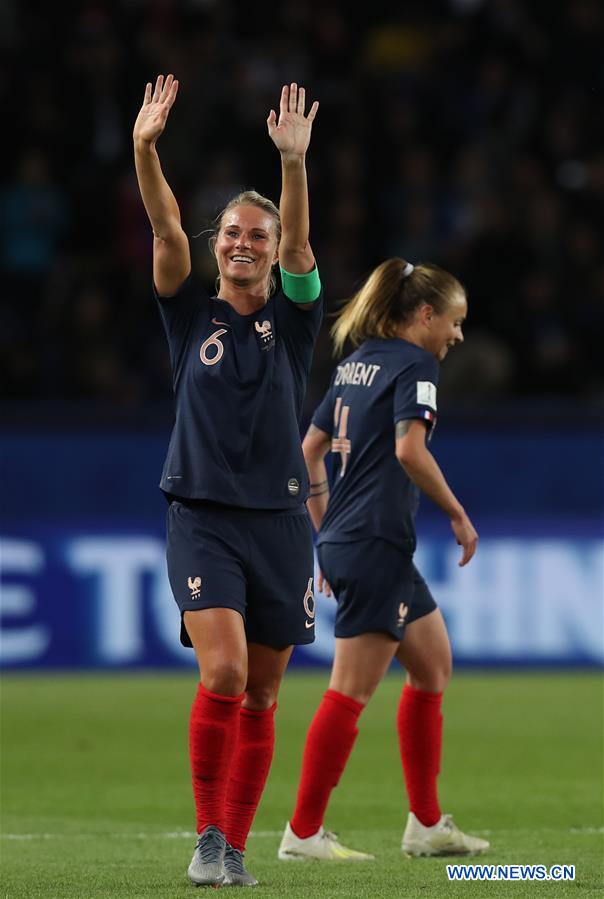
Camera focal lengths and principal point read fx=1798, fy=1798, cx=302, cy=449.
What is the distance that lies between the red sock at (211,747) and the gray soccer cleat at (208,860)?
37mm

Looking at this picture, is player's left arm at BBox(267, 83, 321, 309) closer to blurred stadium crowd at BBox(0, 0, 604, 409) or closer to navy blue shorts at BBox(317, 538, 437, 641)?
navy blue shorts at BBox(317, 538, 437, 641)

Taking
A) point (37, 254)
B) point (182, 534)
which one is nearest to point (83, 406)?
point (37, 254)

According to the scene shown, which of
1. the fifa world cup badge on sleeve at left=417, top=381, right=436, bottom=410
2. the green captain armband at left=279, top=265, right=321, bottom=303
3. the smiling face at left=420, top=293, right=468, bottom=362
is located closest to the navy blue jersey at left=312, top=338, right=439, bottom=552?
the fifa world cup badge on sleeve at left=417, top=381, right=436, bottom=410

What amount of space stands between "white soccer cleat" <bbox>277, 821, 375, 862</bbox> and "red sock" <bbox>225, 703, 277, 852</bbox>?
493mm

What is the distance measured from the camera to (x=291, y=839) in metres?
6.07

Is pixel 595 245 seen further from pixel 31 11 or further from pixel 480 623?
pixel 31 11

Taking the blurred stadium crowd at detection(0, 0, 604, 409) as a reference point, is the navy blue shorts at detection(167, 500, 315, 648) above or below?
below

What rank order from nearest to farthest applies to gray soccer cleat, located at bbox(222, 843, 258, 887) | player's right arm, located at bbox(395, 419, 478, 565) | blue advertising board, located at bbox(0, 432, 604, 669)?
gray soccer cleat, located at bbox(222, 843, 258, 887) → player's right arm, located at bbox(395, 419, 478, 565) → blue advertising board, located at bbox(0, 432, 604, 669)

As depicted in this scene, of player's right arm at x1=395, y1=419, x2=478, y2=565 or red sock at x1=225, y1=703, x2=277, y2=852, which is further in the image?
player's right arm at x1=395, y1=419, x2=478, y2=565

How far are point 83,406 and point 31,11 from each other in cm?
468

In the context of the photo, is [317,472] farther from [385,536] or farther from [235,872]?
[235,872]

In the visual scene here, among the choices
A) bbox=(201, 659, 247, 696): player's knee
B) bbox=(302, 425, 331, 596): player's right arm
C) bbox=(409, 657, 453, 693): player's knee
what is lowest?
bbox=(409, 657, 453, 693): player's knee

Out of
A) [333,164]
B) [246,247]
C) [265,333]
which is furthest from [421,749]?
[333,164]

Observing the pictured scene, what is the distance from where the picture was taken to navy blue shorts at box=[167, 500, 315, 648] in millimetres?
5359
